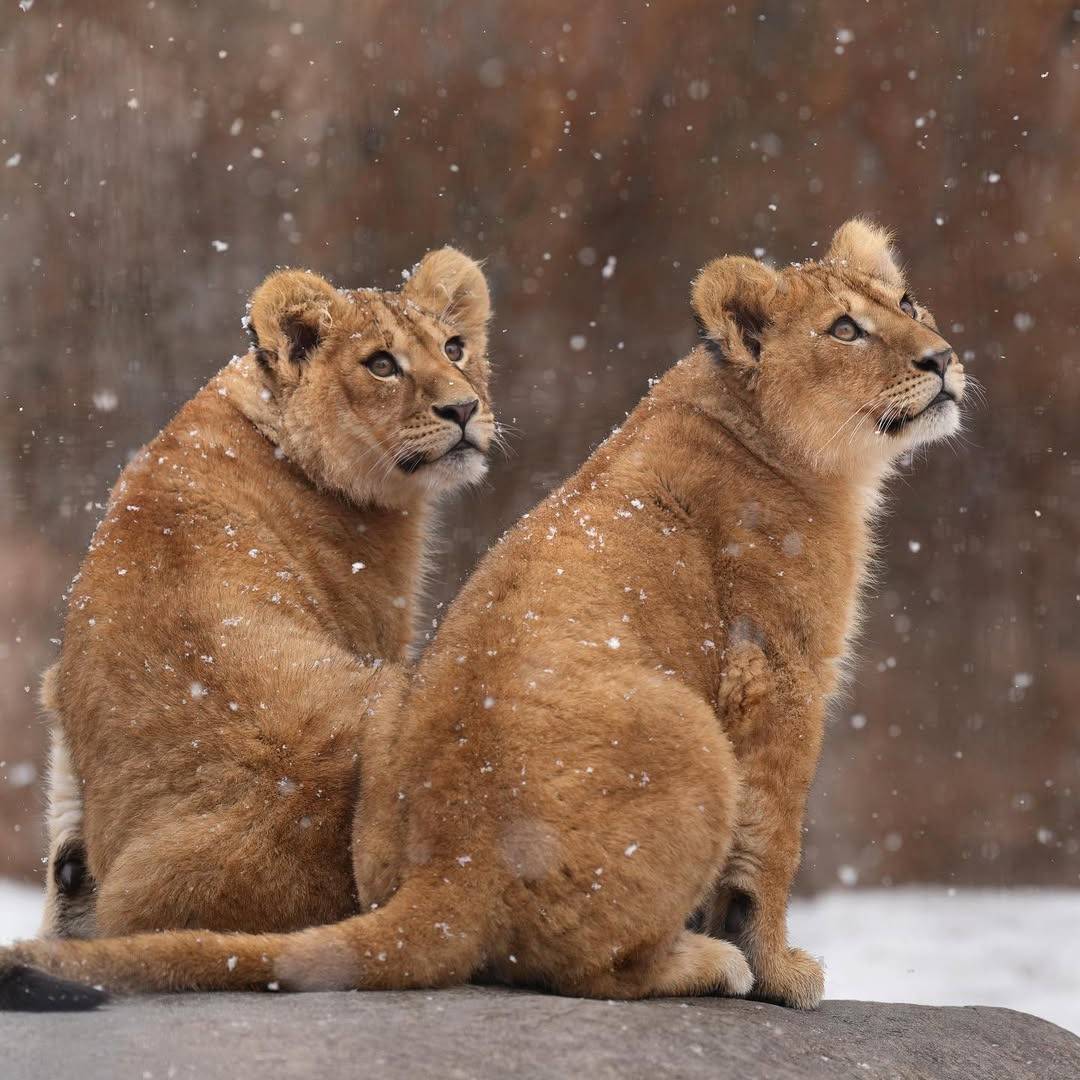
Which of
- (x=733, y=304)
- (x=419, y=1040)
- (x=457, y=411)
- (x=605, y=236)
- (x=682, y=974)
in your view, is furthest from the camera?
(x=605, y=236)

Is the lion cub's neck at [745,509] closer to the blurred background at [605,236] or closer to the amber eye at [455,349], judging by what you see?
the amber eye at [455,349]

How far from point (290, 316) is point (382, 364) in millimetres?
375

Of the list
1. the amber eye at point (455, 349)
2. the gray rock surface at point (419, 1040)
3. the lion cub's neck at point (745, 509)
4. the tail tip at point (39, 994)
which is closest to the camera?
the gray rock surface at point (419, 1040)

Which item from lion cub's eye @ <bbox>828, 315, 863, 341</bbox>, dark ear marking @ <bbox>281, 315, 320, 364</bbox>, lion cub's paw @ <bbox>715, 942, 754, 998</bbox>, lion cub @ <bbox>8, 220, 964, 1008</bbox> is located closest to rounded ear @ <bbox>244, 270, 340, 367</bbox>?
dark ear marking @ <bbox>281, 315, 320, 364</bbox>

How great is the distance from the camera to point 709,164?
991cm

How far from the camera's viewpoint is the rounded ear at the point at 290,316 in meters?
5.69

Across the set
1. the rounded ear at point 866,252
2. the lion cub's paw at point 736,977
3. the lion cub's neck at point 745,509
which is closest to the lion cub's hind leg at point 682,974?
the lion cub's paw at point 736,977

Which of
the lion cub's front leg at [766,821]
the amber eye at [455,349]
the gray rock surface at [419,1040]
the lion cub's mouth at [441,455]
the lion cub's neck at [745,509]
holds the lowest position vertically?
the gray rock surface at [419,1040]

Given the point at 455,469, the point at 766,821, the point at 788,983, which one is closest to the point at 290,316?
the point at 455,469

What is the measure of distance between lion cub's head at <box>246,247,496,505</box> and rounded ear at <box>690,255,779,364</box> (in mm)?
900

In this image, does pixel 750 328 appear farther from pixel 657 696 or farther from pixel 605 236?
pixel 605 236

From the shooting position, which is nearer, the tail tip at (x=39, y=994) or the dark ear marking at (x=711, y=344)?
the tail tip at (x=39, y=994)

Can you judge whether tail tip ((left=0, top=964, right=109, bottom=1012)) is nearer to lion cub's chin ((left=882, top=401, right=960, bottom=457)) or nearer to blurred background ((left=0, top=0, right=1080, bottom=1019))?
lion cub's chin ((left=882, top=401, right=960, bottom=457))

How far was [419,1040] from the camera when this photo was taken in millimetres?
3645
